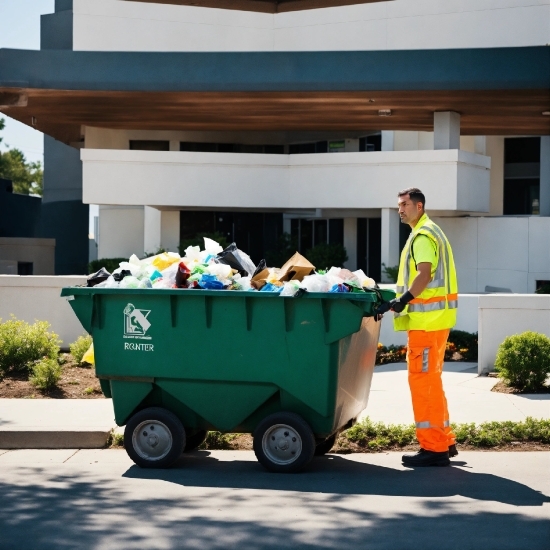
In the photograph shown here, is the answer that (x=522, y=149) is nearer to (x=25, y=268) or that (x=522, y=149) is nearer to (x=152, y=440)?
(x=25, y=268)

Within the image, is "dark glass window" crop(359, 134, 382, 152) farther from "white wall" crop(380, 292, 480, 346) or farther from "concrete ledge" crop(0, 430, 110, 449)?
"concrete ledge" crop(0, 430, 110, 449)

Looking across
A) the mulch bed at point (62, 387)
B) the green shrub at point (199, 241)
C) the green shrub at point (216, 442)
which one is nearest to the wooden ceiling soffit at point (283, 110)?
the green shrub at point (199, 241)

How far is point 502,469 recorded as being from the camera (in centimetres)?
718

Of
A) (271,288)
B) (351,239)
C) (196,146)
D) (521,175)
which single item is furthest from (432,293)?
(521,175)

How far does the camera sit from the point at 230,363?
707cm

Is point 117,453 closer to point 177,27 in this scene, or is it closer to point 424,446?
point 424,446

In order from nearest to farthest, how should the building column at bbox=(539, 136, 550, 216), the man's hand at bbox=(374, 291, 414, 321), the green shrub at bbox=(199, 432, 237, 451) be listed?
the man's hand at bbox=(374, 291, 414, 321)
the green shrub at bbox=(199, 432, 237, 451)
the building column at bbox=(539, 136, 550, 216)

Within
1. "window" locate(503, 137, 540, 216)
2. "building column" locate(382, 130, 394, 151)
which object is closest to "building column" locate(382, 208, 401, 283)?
"building column" locate(382, 130, 394, 151)

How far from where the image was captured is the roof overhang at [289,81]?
20.9 metres

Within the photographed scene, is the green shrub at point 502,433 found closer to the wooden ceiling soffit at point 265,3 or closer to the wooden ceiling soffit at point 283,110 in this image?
the wooden ceiling soffit at point 265,3

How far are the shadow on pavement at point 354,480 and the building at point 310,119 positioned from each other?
9.29 m

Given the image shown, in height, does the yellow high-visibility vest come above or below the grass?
above

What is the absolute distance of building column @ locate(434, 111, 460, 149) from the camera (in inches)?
926

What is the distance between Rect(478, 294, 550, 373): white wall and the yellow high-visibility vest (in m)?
4.36
